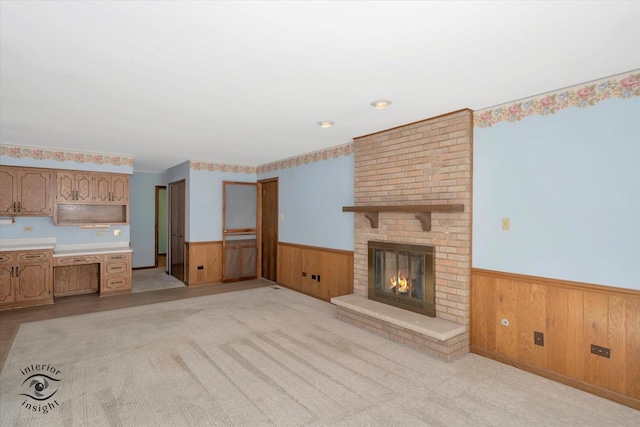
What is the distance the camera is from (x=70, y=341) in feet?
12.1

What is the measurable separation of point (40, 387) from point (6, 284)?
310 centimetres

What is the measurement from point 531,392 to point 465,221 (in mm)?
1552

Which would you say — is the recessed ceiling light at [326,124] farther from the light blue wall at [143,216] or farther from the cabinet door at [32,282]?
the light blue wall at [143,216]

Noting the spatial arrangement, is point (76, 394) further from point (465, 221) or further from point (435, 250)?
point (465, 221)

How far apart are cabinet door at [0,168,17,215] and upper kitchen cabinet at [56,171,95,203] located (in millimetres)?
534

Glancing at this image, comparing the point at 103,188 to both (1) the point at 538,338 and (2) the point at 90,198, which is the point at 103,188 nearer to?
(2) the point at 90,198

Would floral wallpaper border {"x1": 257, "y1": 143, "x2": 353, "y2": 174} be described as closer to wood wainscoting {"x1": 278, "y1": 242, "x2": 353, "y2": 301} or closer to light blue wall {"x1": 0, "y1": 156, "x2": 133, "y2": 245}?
wood wainscoting {"x1": 278, "y1": 242, "x2": 353, "y2": 301}

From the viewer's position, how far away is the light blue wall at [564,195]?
254 cm

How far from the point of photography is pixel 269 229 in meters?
7.00

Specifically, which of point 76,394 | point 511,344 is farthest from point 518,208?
point 76,394

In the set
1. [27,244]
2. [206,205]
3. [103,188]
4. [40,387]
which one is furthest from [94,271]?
[40,387]

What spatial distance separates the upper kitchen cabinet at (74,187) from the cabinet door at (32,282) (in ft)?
3.75

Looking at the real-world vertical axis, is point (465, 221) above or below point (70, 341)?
above

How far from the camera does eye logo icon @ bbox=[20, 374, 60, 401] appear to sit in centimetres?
262
